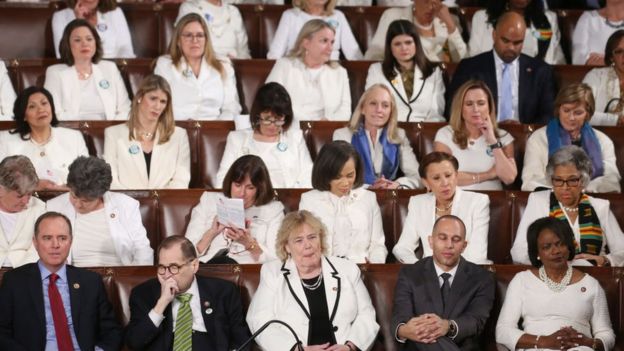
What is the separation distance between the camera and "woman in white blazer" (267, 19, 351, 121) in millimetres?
6402

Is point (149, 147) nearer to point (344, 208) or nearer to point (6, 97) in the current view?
point (6, 97)

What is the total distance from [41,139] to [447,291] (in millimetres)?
2143

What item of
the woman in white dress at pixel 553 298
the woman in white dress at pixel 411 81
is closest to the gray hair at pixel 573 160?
the woman in white dress at pixel 553 298

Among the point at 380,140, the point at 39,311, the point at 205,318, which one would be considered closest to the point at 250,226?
the point at 205,318

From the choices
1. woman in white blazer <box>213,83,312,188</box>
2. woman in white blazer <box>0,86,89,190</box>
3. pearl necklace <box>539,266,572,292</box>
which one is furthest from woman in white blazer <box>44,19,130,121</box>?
pearl necklace <box>539,266,572,292</box>

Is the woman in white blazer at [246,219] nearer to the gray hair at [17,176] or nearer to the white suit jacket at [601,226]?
the gray hair at [17,176]

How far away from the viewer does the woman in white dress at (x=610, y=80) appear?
248 inches

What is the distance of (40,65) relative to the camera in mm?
6383

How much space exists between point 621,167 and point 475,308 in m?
1.69

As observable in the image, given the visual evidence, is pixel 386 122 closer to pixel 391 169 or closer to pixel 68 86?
pixel 391 169

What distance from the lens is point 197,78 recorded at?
251 inches

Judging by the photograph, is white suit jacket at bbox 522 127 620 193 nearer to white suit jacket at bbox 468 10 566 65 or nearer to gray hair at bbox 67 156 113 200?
white suit jacket at bbox 468 10 566 65

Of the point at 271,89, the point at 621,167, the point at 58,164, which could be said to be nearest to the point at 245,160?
the point at 271,89

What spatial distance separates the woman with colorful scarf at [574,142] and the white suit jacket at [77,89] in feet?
6.89
